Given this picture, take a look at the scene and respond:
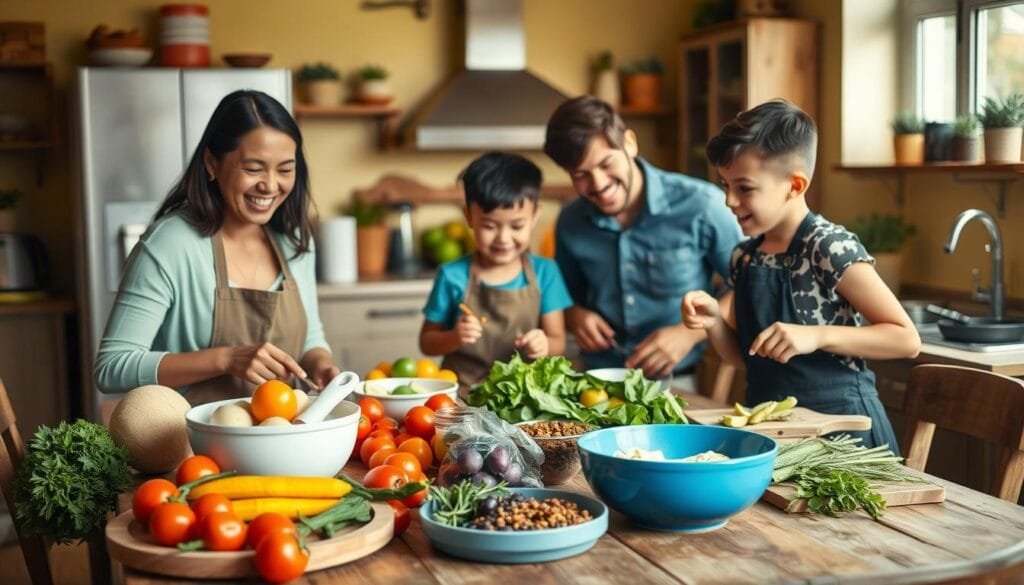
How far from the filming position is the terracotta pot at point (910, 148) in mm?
4242

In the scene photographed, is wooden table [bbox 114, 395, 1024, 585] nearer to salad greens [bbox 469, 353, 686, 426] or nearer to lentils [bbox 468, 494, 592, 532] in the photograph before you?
lentils [bbox 468, 494, 592, 532]

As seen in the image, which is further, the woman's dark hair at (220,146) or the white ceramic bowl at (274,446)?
the woman's dark hair at (220,146)

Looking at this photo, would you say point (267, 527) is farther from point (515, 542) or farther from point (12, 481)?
point (12, 481)

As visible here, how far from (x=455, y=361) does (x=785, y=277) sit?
2.86 ft

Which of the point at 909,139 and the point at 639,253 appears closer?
the point at 639,253

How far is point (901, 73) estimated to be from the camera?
4.65m

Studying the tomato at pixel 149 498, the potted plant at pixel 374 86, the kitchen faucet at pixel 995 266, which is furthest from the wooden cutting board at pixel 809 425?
the potted plant at pixel 374 86

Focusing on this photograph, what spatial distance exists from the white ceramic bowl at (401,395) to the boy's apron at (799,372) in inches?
24.8

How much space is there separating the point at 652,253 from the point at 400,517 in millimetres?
1484

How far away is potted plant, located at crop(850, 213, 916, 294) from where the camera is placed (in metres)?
4.27

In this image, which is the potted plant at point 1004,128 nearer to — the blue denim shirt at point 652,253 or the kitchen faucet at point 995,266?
the kitchen faucet at point 995,266

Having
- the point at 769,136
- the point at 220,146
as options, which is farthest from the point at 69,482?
the point at 769,136

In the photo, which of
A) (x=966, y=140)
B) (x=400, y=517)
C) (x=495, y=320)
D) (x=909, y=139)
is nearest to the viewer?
(x=400, y=517)

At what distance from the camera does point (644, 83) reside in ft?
18.0
